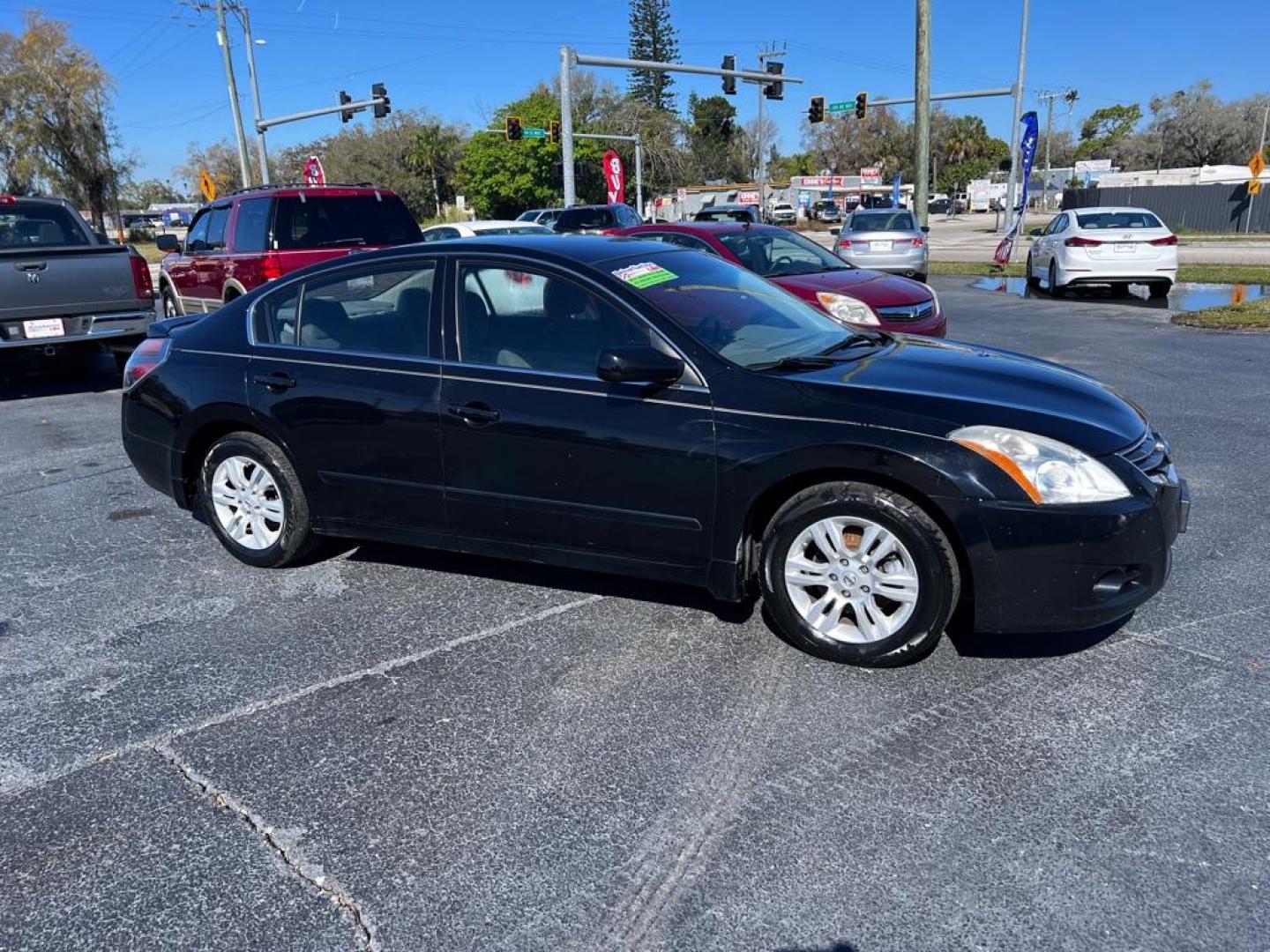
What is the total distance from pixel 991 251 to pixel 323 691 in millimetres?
34340

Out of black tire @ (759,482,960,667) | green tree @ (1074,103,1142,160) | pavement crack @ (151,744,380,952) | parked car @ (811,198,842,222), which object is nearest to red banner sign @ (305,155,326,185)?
black tire @ (759,482,960,667)

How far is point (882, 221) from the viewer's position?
19219mm

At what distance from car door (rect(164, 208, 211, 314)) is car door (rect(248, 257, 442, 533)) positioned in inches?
281

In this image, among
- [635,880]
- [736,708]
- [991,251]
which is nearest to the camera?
[635,880]

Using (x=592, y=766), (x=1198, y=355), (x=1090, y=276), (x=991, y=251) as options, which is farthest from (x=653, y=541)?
(x=991, y=251)

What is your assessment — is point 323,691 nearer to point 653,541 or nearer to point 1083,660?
point 653,541

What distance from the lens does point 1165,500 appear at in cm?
356

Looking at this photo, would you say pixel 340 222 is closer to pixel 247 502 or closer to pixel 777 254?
pixel 777 254

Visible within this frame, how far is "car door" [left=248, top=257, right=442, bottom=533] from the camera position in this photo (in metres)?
4.36

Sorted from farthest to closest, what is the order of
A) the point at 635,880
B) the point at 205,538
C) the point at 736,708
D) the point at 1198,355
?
the point at 1198,355 < the point at 205,538 < the point at 736,708 < the point at 635,880

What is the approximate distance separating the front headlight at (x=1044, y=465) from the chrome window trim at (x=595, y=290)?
1025mm

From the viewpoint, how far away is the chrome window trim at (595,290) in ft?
12.7

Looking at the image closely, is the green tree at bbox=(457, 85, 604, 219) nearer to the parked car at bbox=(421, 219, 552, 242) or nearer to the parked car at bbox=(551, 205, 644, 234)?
the parked car at bbox=(551, 205, 644, 234)

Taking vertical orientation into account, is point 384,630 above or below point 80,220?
below
